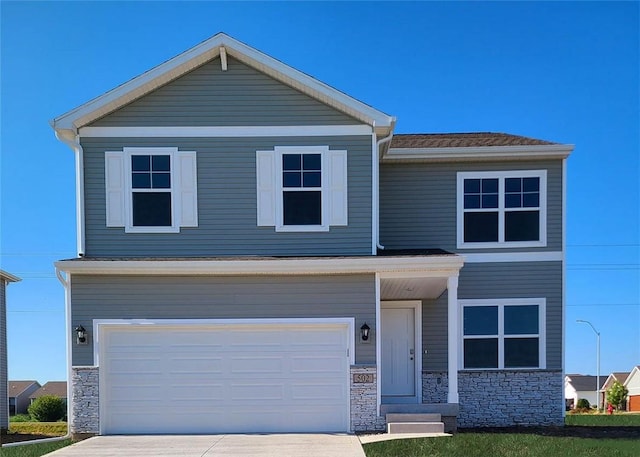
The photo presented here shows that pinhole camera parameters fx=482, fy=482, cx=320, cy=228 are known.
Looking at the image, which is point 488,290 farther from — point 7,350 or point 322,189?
point 7,350

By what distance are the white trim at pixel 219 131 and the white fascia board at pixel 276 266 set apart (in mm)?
2436

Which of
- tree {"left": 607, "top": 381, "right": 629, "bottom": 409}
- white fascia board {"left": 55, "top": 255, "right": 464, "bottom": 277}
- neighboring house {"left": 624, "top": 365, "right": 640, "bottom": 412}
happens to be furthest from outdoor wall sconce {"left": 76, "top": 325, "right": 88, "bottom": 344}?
neighboring house {"left": 624, "top": 365, "right": 640, "bottom": 412}

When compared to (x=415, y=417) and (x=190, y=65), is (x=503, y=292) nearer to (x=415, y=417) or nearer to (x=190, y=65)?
(x=415, y=417)

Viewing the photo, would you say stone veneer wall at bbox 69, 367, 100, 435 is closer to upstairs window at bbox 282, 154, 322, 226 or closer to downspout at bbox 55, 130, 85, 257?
downspout at bbox 55, 130, 85, 257

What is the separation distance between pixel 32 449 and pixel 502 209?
382 inches

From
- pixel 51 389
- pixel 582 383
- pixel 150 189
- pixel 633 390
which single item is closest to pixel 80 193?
pixel 150 189

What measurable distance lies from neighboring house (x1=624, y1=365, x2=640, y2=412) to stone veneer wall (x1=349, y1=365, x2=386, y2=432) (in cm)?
3980

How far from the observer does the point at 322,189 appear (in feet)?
30.0

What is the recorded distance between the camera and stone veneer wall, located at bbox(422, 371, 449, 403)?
10039 mm

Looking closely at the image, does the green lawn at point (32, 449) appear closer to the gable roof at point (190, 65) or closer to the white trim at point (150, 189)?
the white trim at point (150, 189)

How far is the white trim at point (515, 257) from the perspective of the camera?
10125 millimetres

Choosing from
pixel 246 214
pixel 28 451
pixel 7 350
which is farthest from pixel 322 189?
pixel 7 350

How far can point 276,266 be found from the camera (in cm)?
854

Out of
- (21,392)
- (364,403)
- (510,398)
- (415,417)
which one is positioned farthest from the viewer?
(21,392)
